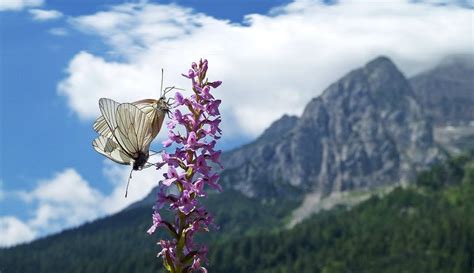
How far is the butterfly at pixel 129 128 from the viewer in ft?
28.2

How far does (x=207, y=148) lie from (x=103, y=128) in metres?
1.32

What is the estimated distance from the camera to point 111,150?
918 cm

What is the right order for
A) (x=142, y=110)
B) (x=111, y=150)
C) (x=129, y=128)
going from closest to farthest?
(x=129, y=128), (x=142, y=110), (x=111, y=150)

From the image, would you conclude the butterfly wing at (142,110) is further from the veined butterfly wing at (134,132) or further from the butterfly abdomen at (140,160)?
the butterfly abdomen at (140,160)

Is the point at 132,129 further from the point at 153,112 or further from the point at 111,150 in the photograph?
the point at 111,150

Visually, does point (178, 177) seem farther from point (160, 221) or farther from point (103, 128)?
point (103, 128)

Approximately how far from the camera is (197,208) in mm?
8766

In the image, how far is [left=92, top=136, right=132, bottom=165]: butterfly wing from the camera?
908 centimetres

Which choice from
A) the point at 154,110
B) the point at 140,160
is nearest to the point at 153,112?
the point at 154,110

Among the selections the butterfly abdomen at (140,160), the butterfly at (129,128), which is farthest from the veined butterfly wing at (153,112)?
the butterfly abdomen at (140,160)

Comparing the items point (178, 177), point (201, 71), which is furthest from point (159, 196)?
point (201, 71)

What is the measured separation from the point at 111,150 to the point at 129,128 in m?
0.59

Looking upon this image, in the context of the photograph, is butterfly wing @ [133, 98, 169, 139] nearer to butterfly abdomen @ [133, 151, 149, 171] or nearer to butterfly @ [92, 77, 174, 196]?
butterfly @ [92, 77, 174, 196]

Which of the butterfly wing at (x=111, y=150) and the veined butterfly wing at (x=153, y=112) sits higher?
the veined butterfly wing at (x=153, y=112)
